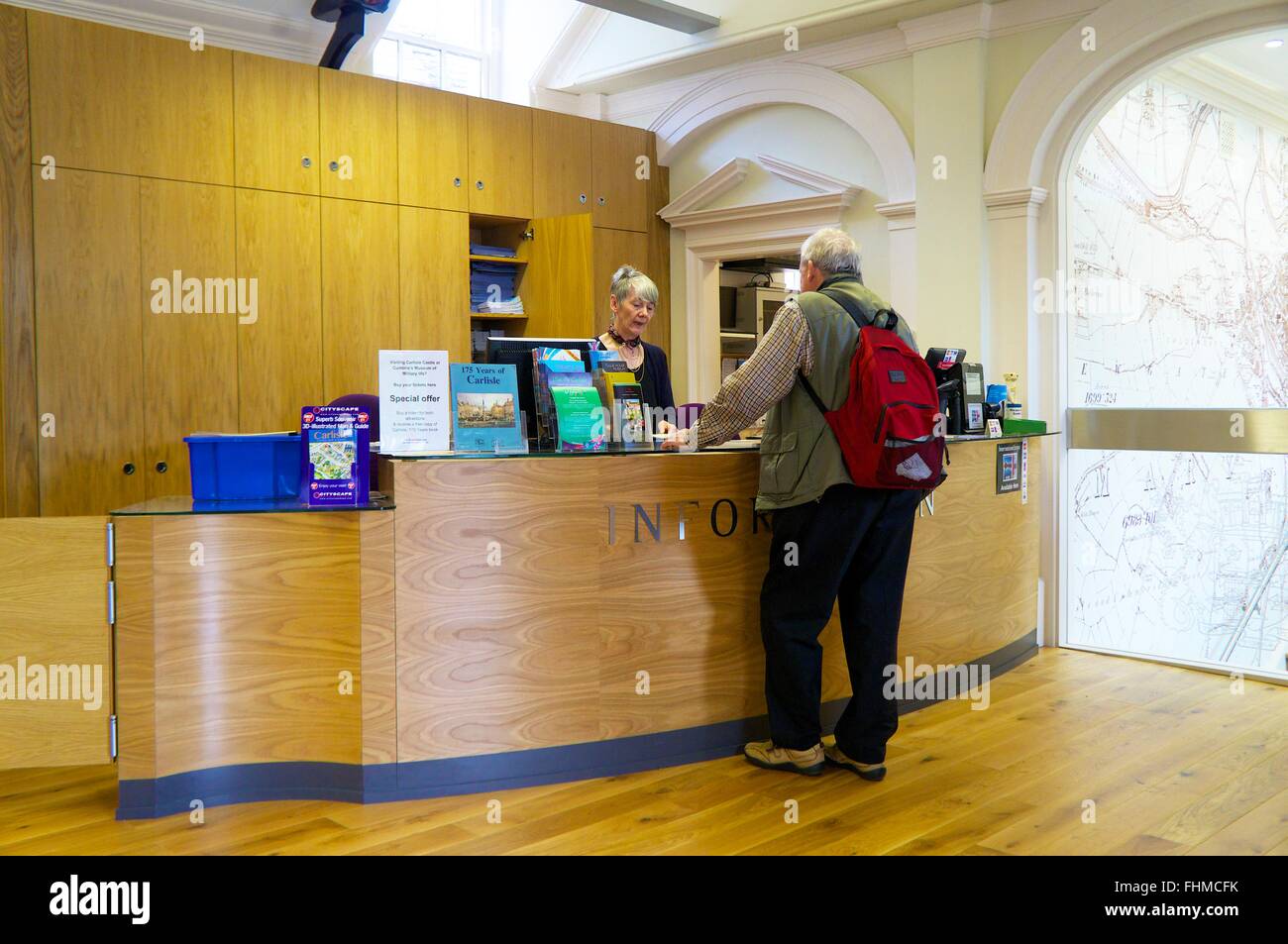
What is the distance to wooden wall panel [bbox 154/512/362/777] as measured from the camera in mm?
3258

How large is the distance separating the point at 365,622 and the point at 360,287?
3191 mm

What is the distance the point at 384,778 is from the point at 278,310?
3190 mm

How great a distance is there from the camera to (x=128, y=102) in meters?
5.20

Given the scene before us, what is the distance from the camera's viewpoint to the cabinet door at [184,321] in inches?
209

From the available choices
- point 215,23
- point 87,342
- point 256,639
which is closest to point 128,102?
point 215,23

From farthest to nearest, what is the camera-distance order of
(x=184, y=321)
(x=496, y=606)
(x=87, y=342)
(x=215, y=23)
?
(x=215, y=23) < (x=184, y=321) < (x=87, y=342) < (x=496, y=606)

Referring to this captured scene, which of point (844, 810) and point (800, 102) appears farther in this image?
point (800, 102)

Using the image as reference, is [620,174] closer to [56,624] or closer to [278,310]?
[278,310]

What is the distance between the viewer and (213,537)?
3271 mm

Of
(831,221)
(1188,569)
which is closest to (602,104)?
(831,221)

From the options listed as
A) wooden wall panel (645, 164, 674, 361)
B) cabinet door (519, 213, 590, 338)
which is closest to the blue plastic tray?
cabinet door (519, 213, 590, 338)

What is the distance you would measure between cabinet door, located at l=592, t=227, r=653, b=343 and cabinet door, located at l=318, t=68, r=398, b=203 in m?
1.41

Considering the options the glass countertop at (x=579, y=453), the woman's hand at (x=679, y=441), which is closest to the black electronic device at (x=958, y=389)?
the glass countertop at (x=579, y=453)

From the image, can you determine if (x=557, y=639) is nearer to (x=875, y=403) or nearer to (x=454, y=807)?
(x=454, y=807)
